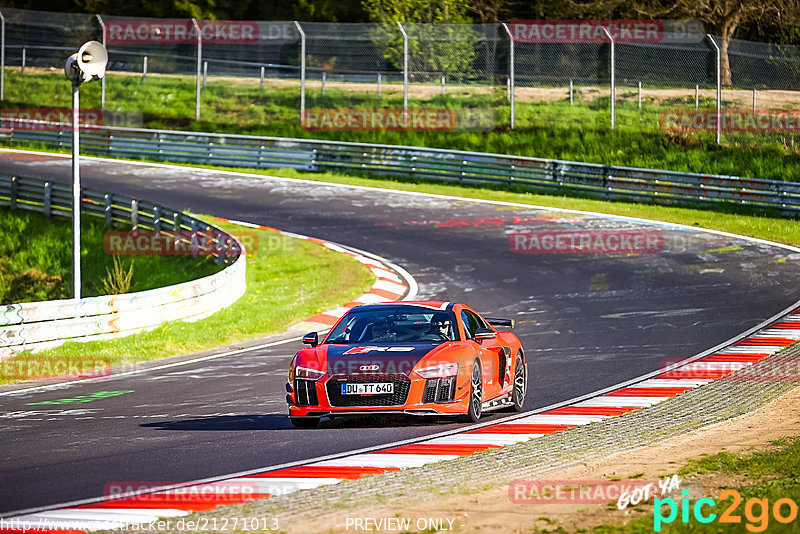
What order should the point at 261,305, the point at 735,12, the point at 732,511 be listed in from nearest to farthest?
1. the point at 732,511
2. the point at 261,305
3. the point at 735,12

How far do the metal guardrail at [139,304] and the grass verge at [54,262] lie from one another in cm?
90

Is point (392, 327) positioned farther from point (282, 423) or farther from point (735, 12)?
point (735, 12)

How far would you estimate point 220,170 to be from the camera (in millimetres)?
38438

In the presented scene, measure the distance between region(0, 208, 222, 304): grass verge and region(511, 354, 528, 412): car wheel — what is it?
Answer: 14.7 metres

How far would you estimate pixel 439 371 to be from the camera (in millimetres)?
10555

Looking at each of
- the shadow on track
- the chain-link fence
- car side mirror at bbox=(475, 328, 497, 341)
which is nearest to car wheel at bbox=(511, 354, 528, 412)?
the shadow on track

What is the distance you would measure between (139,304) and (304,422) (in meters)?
7.65

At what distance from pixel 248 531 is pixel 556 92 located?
1272 inches

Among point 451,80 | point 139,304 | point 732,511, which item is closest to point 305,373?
point 732,511

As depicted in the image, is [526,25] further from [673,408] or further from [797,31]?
[673,408]

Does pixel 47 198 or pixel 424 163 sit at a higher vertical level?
pixel 424 163

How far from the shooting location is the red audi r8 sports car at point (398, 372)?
34.5 ft

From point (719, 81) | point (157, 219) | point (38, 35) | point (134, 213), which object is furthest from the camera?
point (38, 35)

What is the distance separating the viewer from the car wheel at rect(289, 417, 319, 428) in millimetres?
10872
